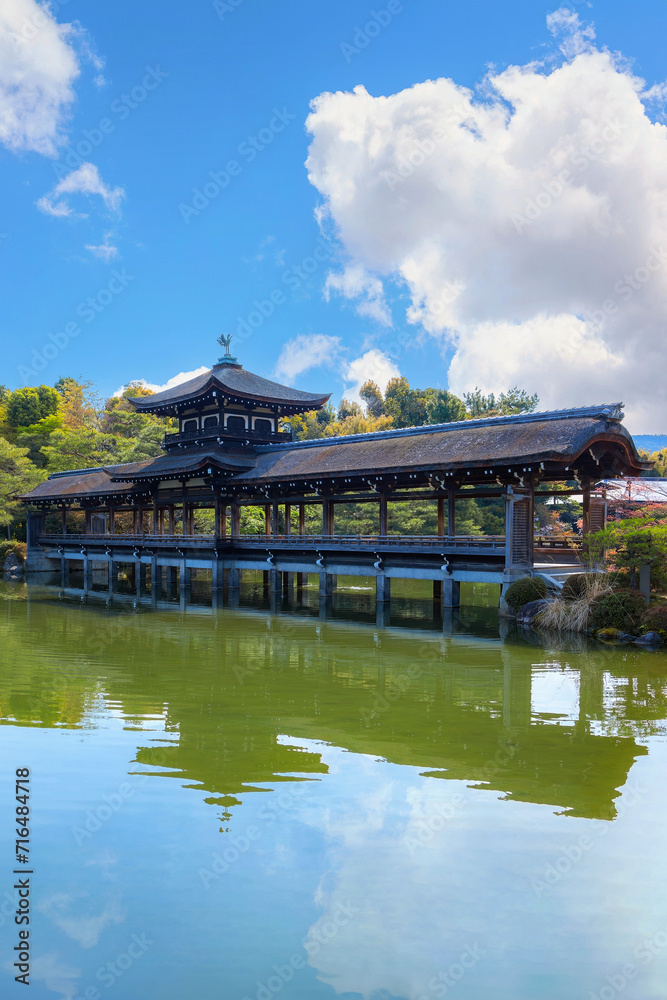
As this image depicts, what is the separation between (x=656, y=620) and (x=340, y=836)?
12294 mm

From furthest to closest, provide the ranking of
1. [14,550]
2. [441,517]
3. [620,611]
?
[14,550], [441,517], [620,611]

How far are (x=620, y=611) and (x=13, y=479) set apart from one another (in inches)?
1471

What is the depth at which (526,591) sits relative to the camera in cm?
1909

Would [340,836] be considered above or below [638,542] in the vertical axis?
below

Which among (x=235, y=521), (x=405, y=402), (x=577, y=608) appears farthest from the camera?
(x=405, y=402)

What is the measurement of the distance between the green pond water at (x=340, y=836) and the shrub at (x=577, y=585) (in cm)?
533

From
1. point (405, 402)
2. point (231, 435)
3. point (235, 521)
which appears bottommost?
point (235, 521)

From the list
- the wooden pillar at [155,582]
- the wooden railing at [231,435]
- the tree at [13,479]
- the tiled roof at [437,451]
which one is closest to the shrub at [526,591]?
the tiled roof at [437,451]

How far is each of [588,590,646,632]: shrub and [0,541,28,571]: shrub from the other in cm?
3400

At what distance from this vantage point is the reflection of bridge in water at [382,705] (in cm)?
791

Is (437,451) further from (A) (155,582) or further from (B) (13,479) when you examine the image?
(B) (13,479)

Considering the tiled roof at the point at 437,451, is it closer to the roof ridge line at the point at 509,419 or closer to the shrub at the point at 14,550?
the roof ridge line at the point at 509,419

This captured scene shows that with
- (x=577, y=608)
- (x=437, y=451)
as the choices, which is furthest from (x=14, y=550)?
(x=577, y=608)

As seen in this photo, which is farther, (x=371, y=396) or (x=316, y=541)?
(x=371, y=396)
